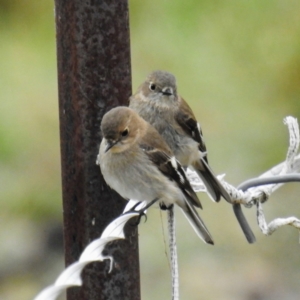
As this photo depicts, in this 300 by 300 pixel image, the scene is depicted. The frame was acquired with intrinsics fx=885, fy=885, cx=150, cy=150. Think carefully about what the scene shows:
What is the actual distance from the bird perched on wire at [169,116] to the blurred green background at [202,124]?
4.26ft

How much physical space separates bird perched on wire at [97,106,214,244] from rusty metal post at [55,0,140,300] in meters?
0.45

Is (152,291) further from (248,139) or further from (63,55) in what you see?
(63,55)

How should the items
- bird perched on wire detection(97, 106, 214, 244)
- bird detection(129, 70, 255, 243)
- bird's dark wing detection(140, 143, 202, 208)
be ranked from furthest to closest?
bird detection(129, 70, 255, 243) → bird's dark wing detection(140, 143, 202, 208) → bird perched on wire detection(97, 106, 214, 244)

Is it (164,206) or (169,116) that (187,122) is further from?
(164,206)

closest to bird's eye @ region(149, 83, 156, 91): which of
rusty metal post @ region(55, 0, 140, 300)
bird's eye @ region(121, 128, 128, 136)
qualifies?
bird's eye @ region(121, 128, 128, 136)

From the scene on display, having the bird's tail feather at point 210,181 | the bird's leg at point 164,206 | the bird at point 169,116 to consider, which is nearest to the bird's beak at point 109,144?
the bird's leg at point 164,206

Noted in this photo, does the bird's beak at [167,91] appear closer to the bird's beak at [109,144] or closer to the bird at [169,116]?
the bird at [169,116]

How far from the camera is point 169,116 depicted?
439 cm

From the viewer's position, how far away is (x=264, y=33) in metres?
7.28

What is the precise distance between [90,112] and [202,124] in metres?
3.63

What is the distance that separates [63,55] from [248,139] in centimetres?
380

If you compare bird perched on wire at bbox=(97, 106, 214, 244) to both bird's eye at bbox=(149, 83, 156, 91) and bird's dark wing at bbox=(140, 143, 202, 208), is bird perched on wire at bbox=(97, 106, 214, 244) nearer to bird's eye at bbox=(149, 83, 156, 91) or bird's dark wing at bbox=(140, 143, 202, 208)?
bird's dark wing at bbox=(140, 143, 202, 208)

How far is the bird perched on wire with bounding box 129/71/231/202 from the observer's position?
4.36 meters

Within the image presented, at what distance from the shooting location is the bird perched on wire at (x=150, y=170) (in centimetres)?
369
